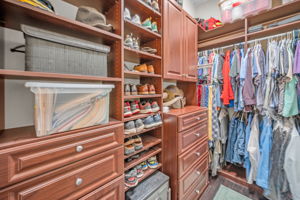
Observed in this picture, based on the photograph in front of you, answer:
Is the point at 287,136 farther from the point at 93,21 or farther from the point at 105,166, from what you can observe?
the point at 93,21

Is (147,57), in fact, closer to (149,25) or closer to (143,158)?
(149,25)

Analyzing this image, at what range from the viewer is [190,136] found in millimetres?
1188

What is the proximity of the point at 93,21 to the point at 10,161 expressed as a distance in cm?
78

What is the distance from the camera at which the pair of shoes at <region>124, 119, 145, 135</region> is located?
89 cm

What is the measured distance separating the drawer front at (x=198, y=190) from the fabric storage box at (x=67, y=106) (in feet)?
3.91

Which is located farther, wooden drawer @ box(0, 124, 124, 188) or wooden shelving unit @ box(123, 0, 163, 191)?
wooden shelving unit @ box(123, 0, 163, 191)

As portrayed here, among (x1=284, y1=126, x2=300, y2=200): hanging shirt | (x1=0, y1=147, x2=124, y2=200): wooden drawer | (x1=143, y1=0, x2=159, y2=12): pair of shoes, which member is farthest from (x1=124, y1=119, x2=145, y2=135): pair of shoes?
(x1=284, y1=126, x2=300, y2=200): hanging shirt

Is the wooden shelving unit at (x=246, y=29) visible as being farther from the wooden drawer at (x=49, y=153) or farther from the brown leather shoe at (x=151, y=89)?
the wooden drawer at (x=49, y=153)

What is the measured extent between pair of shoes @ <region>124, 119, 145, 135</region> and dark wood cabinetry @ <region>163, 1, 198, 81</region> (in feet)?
1.67

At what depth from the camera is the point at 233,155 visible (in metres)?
1.61

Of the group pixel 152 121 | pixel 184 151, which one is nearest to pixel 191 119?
pixel 184 151

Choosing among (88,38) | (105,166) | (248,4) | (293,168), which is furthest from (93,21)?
(293,168)

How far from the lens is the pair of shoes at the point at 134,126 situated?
2.91 feet

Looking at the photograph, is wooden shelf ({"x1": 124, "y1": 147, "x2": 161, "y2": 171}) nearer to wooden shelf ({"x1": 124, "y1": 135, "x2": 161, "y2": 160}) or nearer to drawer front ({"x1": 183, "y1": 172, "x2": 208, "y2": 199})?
wooden shelf ({"x1": 124, "y1": 135, "x2": 161, "y2": 160})
